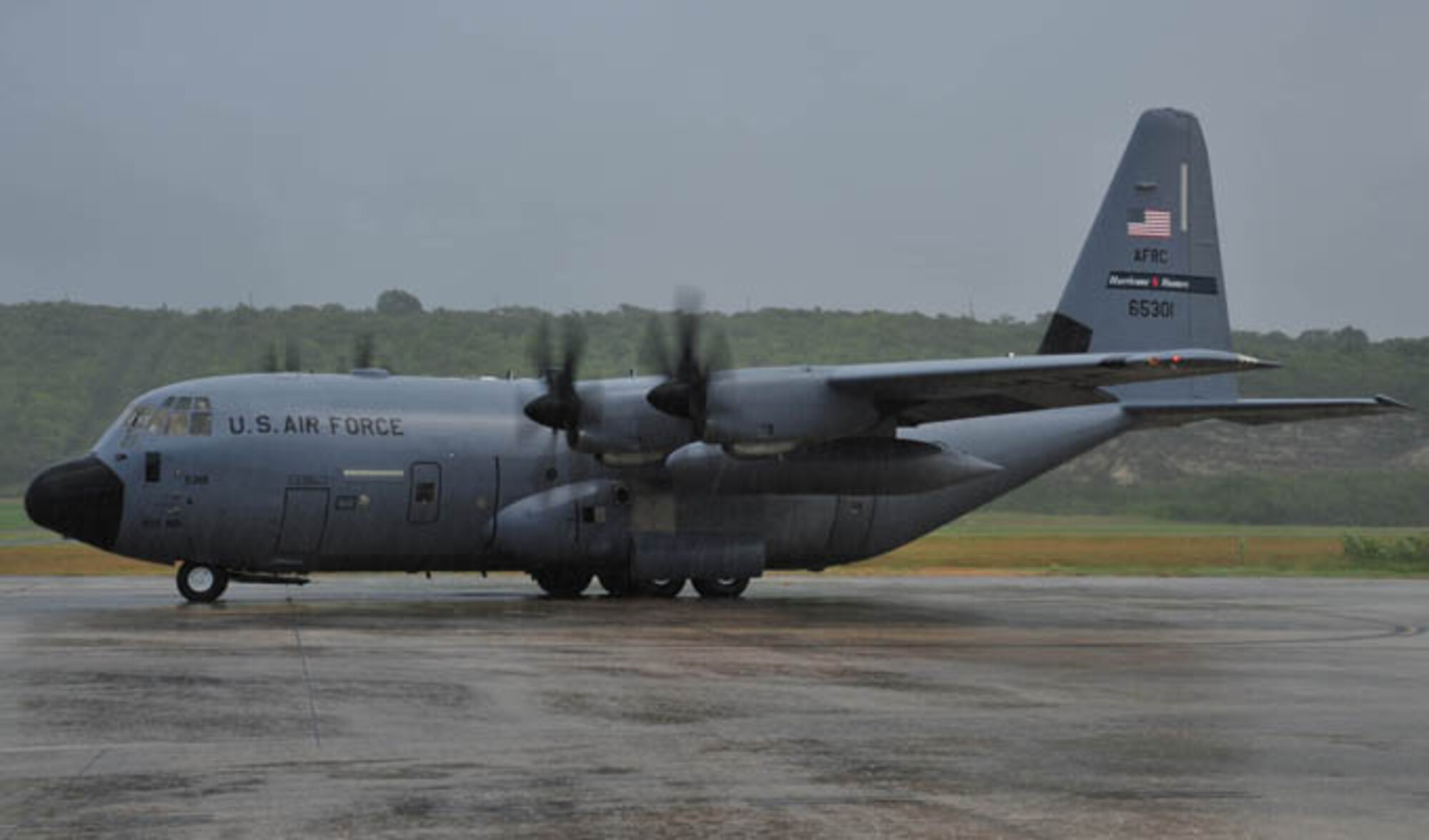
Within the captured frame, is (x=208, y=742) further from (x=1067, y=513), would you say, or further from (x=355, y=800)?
(x=1067, y=513)

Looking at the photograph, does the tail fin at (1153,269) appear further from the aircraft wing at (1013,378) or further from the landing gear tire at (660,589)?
the landing gear tire at (660,589)

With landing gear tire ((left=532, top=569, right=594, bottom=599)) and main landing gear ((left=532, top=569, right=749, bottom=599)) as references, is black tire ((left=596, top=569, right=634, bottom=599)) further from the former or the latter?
landing gear tire ((left=532, top=569, right=594, bottom=599))

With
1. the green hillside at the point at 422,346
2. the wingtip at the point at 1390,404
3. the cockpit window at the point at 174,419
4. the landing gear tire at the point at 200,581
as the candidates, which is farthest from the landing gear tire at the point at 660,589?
the green hillside at the point at 422,346

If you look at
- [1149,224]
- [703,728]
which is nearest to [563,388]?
[1149,224]

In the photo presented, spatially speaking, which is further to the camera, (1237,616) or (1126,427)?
(1126,427)

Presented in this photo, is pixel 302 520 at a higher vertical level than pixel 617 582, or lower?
higher

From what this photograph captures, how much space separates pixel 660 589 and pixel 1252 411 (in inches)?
440

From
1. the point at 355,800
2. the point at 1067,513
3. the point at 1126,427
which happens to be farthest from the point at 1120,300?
the point at 1067,513

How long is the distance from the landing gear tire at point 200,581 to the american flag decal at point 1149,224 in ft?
57.5

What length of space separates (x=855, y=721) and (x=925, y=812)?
3.56 metres

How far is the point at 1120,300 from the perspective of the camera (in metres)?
29.9

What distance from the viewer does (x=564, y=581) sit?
2836cm

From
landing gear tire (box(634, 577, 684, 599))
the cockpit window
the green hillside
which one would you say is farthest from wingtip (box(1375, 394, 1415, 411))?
the green hillside

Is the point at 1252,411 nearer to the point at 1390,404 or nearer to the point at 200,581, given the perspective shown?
the point at 1390,404
